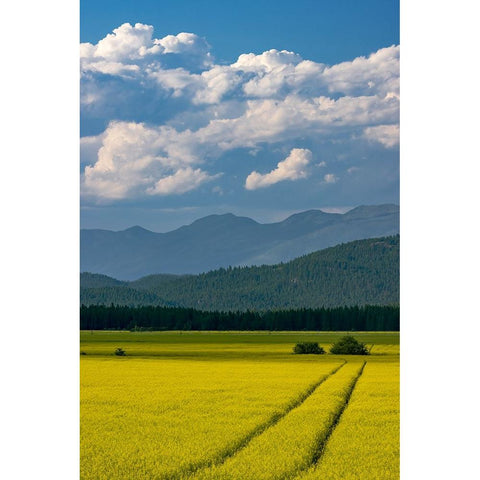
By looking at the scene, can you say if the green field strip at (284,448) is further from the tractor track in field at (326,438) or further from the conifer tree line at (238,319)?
the conifer tree line at (238,319)

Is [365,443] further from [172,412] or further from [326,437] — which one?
[172,412]

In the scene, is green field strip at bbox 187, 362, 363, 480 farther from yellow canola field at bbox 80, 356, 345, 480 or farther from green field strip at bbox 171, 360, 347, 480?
yellow canola field at bbox 80, 356, 345, 480

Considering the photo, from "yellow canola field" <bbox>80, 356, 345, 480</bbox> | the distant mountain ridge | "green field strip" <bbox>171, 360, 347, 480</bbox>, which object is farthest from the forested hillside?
"green field strip" <bbox>171, 360, 347, 480</bbox>

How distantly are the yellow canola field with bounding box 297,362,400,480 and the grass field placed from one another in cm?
2

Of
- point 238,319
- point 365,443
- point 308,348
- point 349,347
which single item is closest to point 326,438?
point 365,443

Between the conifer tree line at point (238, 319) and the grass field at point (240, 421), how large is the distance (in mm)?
1485

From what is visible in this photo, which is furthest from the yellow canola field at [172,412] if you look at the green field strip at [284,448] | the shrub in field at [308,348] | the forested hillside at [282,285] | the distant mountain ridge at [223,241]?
the shrub in field at [308,348]

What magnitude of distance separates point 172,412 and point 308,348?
16.0m

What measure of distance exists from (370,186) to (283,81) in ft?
9.11
